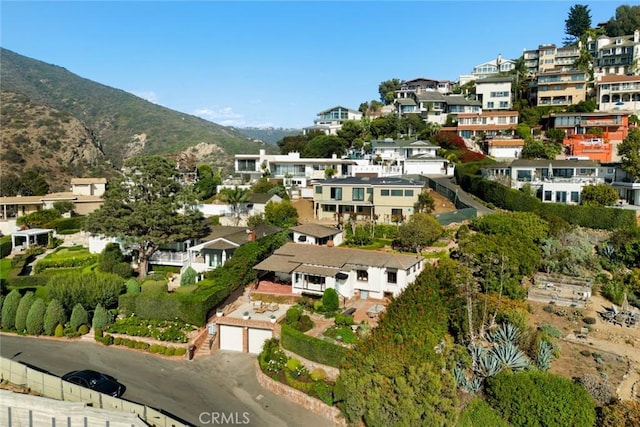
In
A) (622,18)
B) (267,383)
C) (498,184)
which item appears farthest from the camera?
(622,18)

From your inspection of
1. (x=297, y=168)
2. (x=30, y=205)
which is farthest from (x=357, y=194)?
(x=30, y=205)

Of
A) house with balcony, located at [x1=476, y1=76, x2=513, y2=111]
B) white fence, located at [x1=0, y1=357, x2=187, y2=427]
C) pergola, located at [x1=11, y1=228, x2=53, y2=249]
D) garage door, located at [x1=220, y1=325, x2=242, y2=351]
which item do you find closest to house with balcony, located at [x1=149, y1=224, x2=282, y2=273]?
garage door, located at [x1=220, y1=325, x2=242, y2=351]

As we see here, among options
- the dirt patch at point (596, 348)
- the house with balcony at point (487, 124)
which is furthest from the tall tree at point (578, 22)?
the dirt patch at point (596, 348)

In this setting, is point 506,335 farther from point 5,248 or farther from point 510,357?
point 5,248

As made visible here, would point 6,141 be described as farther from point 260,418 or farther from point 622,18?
point 622,18

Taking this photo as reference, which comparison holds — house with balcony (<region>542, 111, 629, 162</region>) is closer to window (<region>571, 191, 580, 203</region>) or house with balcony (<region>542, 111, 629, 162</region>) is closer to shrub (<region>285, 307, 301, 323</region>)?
window (<region>571, 191, 580, 203</region>)

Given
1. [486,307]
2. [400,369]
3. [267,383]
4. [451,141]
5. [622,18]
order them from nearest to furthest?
[400,369] < [267,383] < [486,307] < [451,141] < [622,18]

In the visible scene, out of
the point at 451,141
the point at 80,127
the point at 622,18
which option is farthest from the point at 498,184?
the point at 80,127
